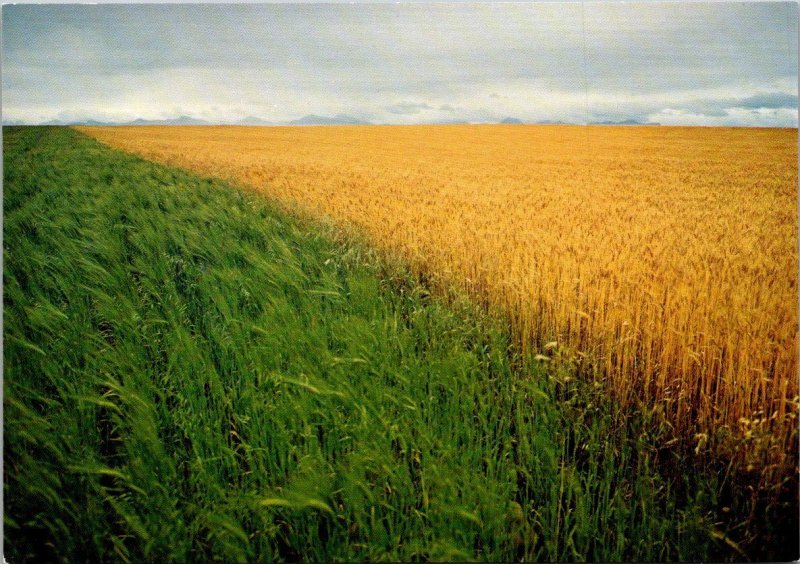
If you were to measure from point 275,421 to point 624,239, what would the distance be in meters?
1.45

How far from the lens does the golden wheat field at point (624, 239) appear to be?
2.19 m

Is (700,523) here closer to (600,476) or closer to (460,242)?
(600,476)

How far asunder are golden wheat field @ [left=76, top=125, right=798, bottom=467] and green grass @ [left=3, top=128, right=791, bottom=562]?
20 centimetres

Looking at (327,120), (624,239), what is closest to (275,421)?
(327,120)

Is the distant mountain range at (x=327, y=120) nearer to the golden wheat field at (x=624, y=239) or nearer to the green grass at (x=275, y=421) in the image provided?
the golden wheat field at (x=624, y=239)

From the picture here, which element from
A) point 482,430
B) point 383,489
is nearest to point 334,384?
point 383,489

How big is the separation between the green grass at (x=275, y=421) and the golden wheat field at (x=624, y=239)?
0.64ft

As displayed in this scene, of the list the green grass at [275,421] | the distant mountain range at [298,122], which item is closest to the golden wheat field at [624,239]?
the distant mountain range at [298,122]

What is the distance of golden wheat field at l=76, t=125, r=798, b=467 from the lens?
2.19m

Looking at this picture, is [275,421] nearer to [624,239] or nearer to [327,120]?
[327,120]

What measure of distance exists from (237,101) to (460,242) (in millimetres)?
1032

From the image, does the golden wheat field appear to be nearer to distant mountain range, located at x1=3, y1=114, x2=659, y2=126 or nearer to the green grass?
distant mountain range, located at x1=3, y1=114, x2=659, y2=126

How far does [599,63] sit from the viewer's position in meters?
2.31

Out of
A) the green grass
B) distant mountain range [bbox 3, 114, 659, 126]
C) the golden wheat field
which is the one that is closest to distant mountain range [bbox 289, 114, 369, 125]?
distant mountain range [bbox 3, 114, 659, 126]
